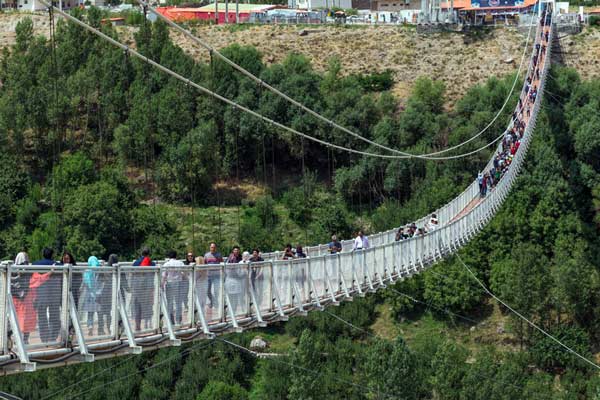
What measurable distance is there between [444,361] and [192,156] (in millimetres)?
15733

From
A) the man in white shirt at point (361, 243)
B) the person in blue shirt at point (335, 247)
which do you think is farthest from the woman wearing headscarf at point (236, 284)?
the man in white shirt at point (361, 243)

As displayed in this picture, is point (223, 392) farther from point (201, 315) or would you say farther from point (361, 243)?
point (201, 315)

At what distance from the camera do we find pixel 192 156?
67.6m

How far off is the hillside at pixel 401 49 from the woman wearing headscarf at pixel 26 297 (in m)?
54.3

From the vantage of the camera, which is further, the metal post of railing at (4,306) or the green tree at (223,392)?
the green tree at (223,392)

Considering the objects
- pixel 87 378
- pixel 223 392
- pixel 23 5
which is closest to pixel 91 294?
pixel 223 392

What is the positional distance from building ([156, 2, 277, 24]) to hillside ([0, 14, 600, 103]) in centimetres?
369

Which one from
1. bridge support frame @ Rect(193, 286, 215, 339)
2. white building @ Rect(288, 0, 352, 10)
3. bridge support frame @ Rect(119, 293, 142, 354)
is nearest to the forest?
white building @ Rect(288, 0, 352, 10)

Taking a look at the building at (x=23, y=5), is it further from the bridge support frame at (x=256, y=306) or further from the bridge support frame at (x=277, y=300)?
the bridge support frame at (x=256, y=306)

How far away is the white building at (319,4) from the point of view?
9306 centimetres

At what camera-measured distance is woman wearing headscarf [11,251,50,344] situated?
1912cm

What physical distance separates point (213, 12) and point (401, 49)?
15346 mm

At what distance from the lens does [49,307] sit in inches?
774

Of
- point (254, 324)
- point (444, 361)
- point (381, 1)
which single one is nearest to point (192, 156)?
point (444, 361)
